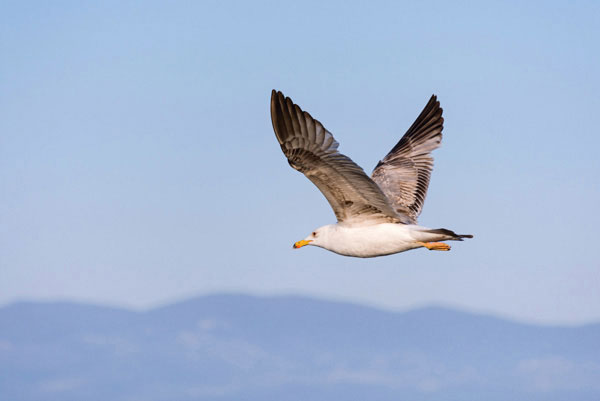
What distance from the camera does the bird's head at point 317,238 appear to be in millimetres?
17156

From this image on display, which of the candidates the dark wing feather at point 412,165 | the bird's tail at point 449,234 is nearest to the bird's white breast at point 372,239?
the bird's tail at point 449,234

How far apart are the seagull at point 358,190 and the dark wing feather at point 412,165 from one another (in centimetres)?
2

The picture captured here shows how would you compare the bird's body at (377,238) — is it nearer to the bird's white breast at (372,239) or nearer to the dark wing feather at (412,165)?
the bird's white breast at (372,239)

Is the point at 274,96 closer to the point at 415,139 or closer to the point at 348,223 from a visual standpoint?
the point at 348,223

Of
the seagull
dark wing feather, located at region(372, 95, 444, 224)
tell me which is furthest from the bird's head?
dark wing feather, located at region(372, 95, 444, 224)

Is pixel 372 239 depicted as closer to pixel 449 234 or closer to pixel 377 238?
pixel 377 238

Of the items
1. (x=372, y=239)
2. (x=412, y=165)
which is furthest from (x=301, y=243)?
(x=412, y=165)

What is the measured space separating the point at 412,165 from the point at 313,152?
689 centimetres

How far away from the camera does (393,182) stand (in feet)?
66.5

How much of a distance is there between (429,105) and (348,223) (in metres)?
7.13

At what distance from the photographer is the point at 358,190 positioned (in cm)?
1582

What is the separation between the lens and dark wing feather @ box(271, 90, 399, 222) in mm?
14594

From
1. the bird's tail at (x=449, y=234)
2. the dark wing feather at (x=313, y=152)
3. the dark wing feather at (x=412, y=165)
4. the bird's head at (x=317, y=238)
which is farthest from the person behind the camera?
the dark wing feather at (x=412, y=165)

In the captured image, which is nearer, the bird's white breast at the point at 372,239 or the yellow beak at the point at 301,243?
the bird's white breast at the point at 372,239
